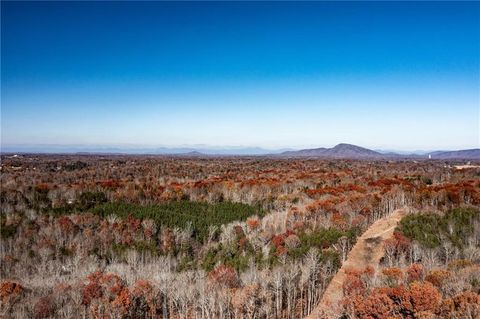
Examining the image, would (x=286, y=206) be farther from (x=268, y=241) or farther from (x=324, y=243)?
(x=324, y=243)

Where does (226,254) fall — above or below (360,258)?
below

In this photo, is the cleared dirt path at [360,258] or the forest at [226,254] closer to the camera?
the forest at [226,254]

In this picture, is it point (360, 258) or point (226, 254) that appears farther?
point (226, 254)

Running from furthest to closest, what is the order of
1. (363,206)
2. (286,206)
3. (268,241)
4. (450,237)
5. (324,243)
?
(286,206) < (363,206) < (268,241) < (324,243) < (450,237)

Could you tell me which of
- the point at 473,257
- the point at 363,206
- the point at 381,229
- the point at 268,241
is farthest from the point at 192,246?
the point at 473,257
